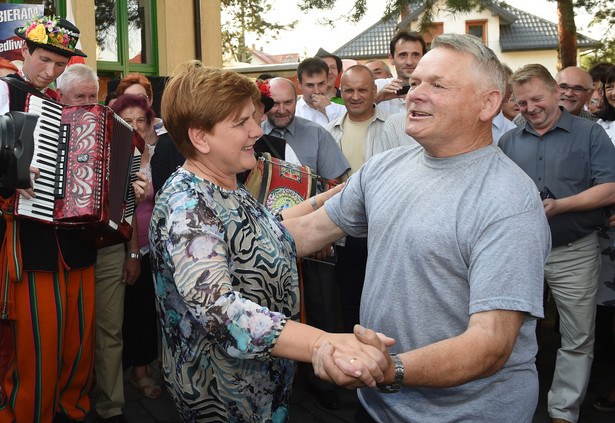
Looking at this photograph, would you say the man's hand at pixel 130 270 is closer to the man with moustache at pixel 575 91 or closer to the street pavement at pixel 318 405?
the street pavement at pixel 318 405

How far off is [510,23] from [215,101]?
47623 mm

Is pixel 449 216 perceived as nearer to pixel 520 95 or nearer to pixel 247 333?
pixel 247 333

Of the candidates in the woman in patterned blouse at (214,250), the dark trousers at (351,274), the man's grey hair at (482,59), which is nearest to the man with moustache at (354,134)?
the dark trousers at (351,274)

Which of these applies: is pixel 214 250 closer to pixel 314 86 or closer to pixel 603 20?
pixel 314 86

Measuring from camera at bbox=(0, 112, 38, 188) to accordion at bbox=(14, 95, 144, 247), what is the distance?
1415mm

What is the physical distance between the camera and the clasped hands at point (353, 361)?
1.64 m

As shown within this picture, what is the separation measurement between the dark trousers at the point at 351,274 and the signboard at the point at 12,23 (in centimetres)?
469

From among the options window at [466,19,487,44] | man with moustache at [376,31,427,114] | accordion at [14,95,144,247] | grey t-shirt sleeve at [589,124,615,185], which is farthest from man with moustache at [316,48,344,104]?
window at [466,19,487,44]

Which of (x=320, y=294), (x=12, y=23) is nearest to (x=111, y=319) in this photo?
(x=320, y=294)

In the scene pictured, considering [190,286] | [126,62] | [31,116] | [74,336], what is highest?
[126,62]

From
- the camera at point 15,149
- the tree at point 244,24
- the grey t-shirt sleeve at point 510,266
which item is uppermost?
the tree at point 244,24

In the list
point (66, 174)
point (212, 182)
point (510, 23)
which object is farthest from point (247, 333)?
point (510, 23)

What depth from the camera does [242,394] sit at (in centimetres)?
210

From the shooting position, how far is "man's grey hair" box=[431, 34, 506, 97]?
199 centimetres
